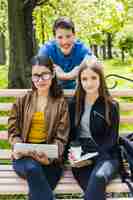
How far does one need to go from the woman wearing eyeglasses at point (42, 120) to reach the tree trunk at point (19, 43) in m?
9.51

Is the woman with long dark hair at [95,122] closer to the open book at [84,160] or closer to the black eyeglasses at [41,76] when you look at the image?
the open book at [84,160]

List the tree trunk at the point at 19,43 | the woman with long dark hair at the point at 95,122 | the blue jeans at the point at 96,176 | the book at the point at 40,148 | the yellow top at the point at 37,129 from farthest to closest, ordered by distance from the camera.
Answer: the tree trunk at the point at 19,43
the yellow top at the point at 37,129
the woman with long dark hair at the point at 95,122
the book at the point at 40,148
the blue jeans at the point at 96,176

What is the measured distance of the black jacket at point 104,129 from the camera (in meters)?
4.24

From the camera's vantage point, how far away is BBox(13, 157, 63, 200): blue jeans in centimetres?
392

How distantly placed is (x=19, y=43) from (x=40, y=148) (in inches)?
414

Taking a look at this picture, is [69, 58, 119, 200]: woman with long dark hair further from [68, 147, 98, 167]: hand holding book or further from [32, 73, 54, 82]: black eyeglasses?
[32, 73, 54, 82]: black eyeglasses

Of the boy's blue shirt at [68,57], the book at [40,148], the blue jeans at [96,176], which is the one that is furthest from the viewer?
the boy's blue shirt at [68,57]

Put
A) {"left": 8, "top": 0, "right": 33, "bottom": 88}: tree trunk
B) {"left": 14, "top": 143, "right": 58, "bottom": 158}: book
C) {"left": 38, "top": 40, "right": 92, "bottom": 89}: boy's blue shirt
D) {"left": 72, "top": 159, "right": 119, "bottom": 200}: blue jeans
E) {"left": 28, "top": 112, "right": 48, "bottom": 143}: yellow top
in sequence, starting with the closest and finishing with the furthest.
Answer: {"left": 72, "top": 159, "right": 119, "bottom": 200}: blue jeans
{"left": 14, "top": 143, "right": 58, "bottom": 158}: book
{"left": 28, "top": 112, "right": 48, "bottom": 143}: yellow top
{"left": 38, "top": 40, "right": 92, "bottom": 89}: boy's blue shirt
{"left": 8, "top": 0, "right": 33, "bottom": 88}: tree trunk

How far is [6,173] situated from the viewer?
14.7 feet

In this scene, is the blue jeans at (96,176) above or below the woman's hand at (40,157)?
below

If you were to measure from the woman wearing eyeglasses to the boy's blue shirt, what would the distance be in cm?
45

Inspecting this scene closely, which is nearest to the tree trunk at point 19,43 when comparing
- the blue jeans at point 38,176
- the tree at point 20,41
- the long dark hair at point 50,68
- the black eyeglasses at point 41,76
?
the tree at point 20,41

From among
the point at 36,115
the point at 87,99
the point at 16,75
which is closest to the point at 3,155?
the point at 36,115

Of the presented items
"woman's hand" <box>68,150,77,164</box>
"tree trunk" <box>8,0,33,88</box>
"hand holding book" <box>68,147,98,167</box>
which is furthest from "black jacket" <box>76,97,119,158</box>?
"tree trunk" <box>8,0,33,88</box>
